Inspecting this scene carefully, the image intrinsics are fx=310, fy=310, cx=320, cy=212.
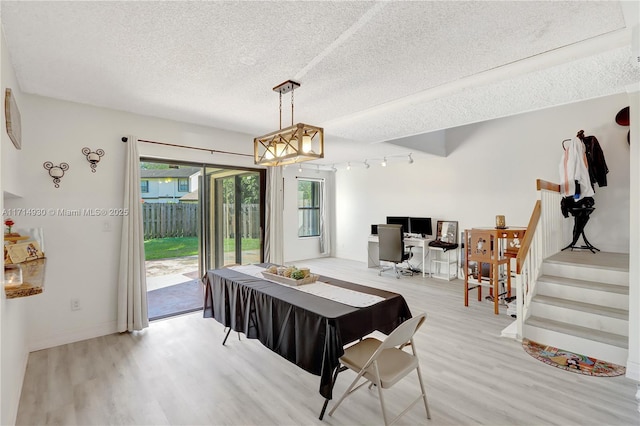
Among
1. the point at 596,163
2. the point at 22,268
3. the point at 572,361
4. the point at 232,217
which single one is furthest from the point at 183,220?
the point at 596,163

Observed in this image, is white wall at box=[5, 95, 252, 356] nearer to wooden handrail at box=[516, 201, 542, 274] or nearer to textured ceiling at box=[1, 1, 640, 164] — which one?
textured ceiling at box=[1, 1, 640, 164]

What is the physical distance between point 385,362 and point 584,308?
2.47m

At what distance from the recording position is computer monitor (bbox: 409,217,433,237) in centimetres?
632

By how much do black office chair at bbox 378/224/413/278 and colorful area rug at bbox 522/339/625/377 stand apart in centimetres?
300

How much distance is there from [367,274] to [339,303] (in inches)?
170

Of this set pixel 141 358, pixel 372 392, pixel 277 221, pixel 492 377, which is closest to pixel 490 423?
pixel 492 377

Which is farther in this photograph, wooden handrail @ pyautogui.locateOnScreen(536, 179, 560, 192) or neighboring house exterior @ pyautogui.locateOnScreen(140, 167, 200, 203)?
neighboring house exterior @ pyautogui.locateOnScreen(140, 167, 200, 203)

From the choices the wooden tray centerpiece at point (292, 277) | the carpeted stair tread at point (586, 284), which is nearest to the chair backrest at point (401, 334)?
the wooden tray centerpiece at point (292, 277)

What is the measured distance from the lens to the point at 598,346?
A: 112 inches

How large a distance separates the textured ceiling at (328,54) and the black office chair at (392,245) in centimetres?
293

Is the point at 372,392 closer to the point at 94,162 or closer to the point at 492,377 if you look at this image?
the point at 492,377

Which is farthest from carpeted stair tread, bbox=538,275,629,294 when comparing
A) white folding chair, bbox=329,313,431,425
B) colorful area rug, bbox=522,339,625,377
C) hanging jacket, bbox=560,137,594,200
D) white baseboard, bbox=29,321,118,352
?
white baseboard, bbox=29,321,118,352

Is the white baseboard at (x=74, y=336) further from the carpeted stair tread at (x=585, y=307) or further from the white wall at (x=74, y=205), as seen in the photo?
the carpeted stair tread at (x=585, y=307)

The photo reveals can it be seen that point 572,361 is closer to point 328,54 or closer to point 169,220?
point 328,54
